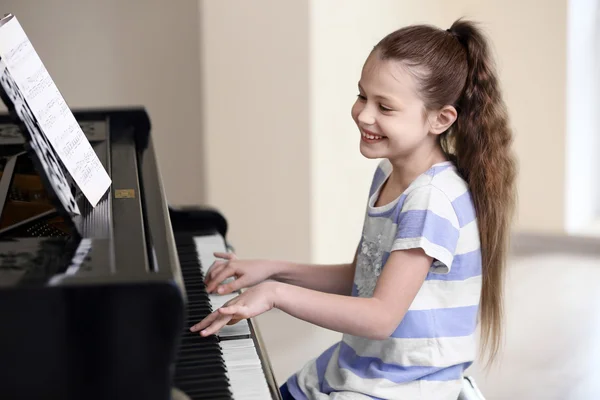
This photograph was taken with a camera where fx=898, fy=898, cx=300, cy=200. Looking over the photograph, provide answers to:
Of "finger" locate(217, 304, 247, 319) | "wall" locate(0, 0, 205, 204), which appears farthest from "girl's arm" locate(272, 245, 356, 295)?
"wall" locate(0, 0, 205, 204)

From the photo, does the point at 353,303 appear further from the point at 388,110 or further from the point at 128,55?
the point at 128,55

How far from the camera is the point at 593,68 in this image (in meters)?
4.75

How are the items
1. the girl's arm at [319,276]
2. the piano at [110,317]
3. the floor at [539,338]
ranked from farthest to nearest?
1. the floor at [539,338]
2. the girl's arm at [319,276]
3. the piano at [110,317]

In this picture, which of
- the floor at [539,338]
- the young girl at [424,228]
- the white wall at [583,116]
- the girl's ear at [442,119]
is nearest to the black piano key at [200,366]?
the young girl at [424,228]

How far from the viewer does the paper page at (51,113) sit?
4.54ft

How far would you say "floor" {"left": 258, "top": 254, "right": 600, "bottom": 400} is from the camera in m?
3.16

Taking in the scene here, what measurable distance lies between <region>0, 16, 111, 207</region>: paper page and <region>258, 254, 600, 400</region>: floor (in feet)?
6.03

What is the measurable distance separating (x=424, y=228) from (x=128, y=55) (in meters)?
2.93

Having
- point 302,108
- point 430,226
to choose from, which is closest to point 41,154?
point 430,226

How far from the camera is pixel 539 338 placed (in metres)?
3.61

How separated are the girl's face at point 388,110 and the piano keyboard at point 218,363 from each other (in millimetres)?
407

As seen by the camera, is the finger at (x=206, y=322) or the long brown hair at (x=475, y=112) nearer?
the finger at (x=206, y=322)

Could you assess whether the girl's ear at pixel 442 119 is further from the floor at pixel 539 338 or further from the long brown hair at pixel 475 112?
the floor at pixel 539 338

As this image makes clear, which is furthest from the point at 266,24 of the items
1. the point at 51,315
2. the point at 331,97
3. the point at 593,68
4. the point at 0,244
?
the point at 51,315
